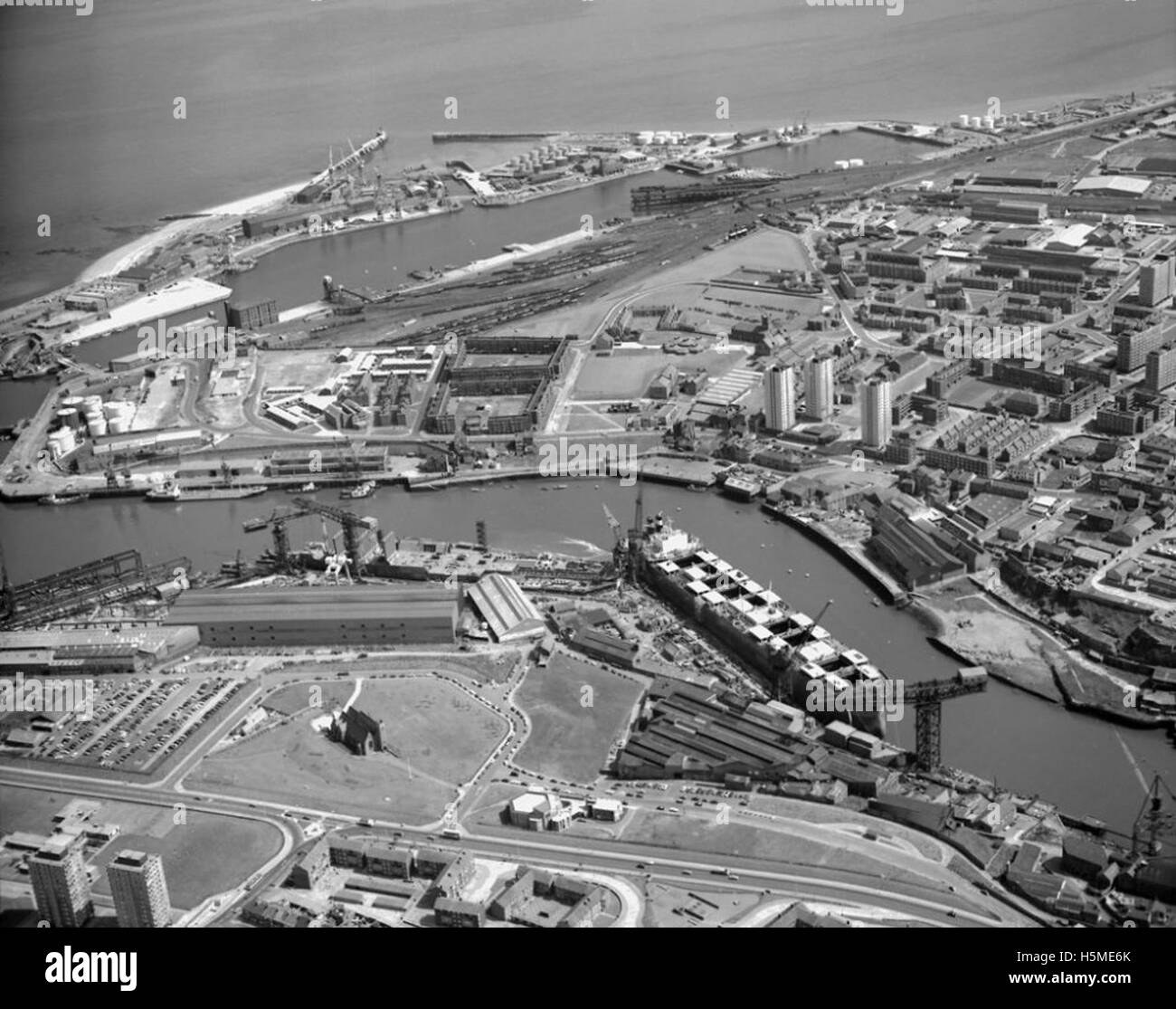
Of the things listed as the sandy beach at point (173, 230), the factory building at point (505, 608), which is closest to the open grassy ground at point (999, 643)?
the factory building at point (505, 608)

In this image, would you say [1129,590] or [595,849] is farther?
[1129,590]

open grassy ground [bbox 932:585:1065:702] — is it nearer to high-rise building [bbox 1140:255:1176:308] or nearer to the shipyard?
the shipyard

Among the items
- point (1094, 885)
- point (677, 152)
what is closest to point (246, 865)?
point (1094, 885)

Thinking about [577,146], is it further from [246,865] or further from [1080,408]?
[246,865]

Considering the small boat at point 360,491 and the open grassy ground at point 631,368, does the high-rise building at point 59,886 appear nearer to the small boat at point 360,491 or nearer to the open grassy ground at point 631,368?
the small boat at point 360,491

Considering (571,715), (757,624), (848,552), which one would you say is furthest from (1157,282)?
(571,715)

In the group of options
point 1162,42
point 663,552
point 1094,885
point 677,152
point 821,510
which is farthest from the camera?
point 1162,42

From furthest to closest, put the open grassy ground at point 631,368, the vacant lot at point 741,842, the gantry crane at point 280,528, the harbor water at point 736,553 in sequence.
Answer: the open grassy ground at point 631,368 < the gantry crane at point 280,528 < the harbor water at point 736,553 < the vacant lot at point 741,842
